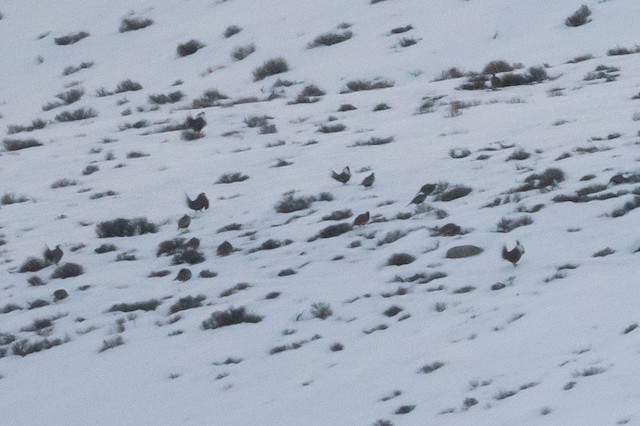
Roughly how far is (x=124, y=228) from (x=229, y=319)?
2729 mm

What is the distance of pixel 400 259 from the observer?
8.30 m

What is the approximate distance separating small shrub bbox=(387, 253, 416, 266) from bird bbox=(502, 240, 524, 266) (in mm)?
858

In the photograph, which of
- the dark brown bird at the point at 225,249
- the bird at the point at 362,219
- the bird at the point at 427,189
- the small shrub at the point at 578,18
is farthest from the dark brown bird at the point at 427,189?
the small shrub at the point at 578,18

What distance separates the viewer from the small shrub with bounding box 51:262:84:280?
937cm

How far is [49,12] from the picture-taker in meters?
23.1

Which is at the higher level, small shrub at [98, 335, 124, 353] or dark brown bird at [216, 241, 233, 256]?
dark brown bird at [216, 241, 233, 256]

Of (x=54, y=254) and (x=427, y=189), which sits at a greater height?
(x=54, y=254)

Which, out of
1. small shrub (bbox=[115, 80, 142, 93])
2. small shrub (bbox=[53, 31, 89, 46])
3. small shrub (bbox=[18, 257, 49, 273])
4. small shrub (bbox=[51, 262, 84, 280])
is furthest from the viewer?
small shrub (bbox=[53, 31, 89, 46])

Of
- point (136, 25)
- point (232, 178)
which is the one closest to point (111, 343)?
point (232, 178)

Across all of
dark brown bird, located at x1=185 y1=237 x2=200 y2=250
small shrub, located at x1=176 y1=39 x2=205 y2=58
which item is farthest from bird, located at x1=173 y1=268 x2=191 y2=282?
small shrub, located at x1=176 y1=39 x2=205 y2=58

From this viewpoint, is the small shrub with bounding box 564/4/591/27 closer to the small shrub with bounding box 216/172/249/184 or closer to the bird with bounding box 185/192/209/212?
the small shrub with bounding box 216/172/249/184

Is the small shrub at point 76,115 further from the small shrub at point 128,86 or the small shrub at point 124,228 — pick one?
the small shrub at point 124,228

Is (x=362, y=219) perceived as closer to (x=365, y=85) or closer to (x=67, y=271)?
(x=67, y=271)

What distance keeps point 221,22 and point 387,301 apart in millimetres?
12709
